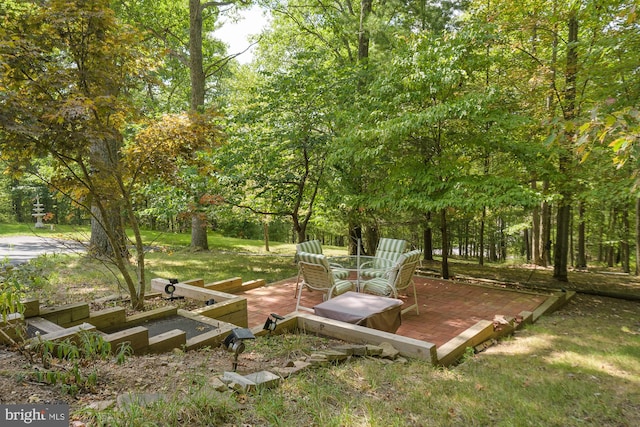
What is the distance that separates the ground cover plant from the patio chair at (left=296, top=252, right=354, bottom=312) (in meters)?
1.45

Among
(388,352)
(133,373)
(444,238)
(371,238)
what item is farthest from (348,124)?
(133,373)

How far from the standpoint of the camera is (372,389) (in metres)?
2.75

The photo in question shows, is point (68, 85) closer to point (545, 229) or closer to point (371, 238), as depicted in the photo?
point (371, 238)

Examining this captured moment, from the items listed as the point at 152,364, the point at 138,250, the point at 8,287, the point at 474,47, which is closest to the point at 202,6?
the point at 474,47

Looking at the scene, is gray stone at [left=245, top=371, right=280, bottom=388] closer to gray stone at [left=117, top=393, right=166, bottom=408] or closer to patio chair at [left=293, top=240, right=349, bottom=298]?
gray stone at [left=117, top=393, right=166, bottom=408]

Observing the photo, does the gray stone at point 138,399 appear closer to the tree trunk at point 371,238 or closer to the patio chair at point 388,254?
the patio chair at point 388,254

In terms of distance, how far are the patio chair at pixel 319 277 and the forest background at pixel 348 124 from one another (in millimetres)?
1861

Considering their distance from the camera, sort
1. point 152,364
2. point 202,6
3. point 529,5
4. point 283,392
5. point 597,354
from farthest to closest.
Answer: point 202,6 → point 529,5 → point 597,354 → point 152,364 → point 283,392

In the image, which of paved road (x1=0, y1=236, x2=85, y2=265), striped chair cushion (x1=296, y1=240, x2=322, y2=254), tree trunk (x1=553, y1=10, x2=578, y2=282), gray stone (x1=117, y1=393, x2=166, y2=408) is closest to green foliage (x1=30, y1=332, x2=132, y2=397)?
gray stone (x1=117, y1=393, x2=166, y2=408)

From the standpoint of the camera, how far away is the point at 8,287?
3123mm

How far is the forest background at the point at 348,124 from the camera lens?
12.2 feet

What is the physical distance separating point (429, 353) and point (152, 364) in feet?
7.79

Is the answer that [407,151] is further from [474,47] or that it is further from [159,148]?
[159,148]

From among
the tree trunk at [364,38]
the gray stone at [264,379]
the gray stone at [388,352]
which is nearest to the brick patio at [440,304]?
the gray stone at [388,352]
